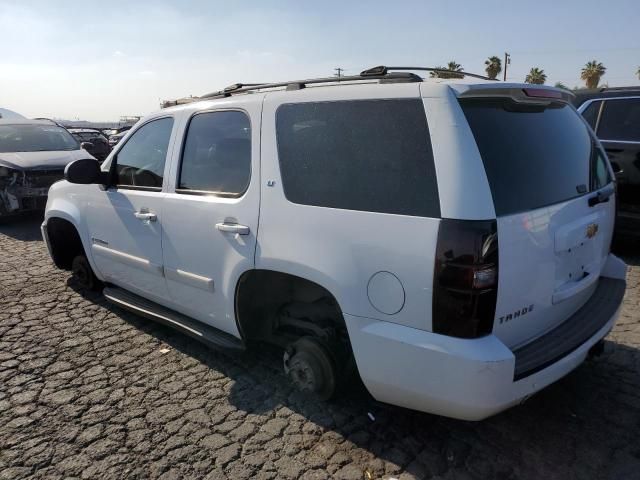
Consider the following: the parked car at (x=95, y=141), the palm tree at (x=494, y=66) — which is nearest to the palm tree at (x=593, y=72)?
the palm tree at (x=494, y=66)

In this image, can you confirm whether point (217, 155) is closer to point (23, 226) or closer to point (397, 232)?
point (397, 232)

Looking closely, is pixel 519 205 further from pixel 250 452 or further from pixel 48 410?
pixel 48 410

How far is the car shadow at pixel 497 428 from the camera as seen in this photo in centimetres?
243

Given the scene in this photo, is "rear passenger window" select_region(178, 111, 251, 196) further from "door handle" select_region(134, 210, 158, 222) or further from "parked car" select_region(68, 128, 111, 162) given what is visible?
"parked car" select_region(68, 128, 111, 162)

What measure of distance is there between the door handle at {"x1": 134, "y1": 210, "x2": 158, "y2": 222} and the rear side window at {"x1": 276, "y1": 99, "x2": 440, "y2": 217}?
124 cm

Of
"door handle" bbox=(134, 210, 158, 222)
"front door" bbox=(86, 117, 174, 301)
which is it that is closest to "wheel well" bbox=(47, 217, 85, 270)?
"front door" bbox=(86, 117, 174, 301)

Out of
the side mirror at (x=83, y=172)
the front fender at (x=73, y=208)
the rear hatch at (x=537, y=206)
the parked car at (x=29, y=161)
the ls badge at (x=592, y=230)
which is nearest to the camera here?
the rear hatch at (x=537, y=206)

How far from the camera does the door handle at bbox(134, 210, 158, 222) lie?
3.44 m

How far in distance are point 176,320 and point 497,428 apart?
2.26m

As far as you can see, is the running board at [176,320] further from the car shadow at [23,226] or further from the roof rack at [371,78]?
the car shadow at [23,226]

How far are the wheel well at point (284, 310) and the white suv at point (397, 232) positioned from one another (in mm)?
12

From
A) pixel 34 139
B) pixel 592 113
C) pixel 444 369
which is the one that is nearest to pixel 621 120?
pixel 592 113

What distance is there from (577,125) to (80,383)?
3644mm

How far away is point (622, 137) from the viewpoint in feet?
18.4
